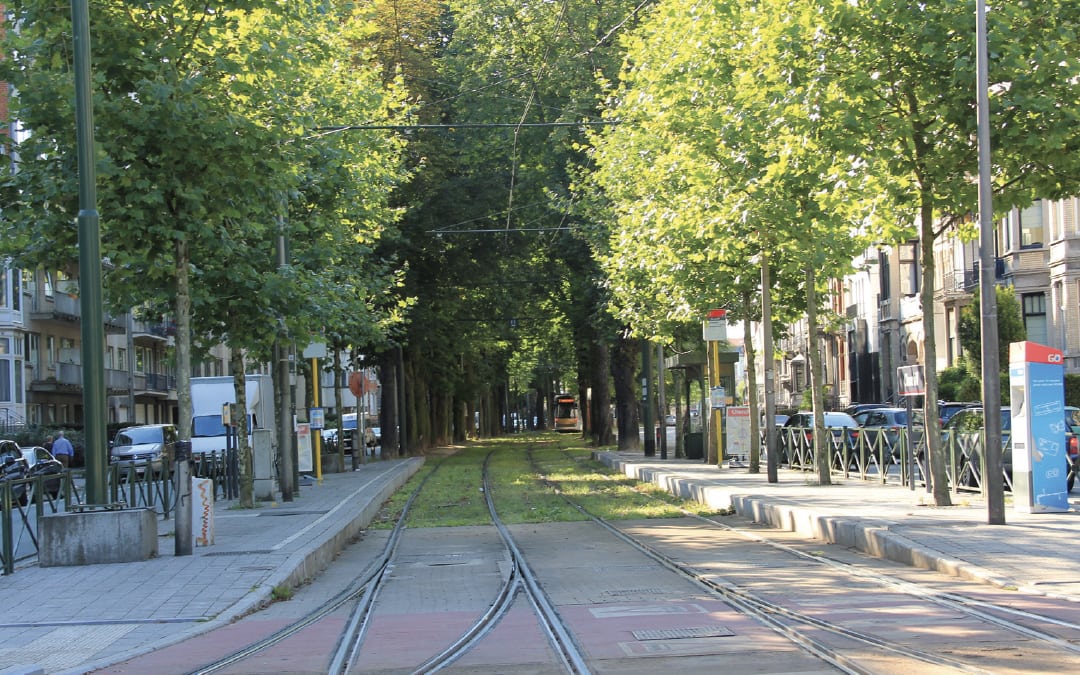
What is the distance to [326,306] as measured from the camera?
2238 cm

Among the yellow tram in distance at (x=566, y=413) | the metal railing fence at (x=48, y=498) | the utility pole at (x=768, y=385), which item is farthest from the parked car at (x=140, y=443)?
the yellow tram in distance at (x=566, y=413)

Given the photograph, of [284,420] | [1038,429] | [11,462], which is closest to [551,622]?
[1038,429]

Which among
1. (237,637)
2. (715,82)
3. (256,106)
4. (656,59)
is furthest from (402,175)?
(237,637)

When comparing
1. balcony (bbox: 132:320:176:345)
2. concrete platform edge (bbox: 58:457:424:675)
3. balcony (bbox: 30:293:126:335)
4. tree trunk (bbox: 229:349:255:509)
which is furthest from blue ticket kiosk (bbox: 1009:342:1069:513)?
balcony (bbox: 132:320:176:345)

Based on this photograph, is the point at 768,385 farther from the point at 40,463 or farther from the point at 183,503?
the point at 40,463

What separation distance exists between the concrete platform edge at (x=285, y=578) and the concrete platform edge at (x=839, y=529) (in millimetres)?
6183

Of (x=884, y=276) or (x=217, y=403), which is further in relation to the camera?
(x=884, y=276)

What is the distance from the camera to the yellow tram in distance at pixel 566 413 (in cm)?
10389

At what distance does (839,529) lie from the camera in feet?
51.2

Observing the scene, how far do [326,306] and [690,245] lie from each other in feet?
24.0

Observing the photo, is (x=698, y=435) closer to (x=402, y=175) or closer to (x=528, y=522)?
(x=402, y=175)

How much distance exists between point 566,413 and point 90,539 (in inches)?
3584

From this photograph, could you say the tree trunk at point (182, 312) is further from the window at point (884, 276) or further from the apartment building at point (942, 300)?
the window at point (884, 276)

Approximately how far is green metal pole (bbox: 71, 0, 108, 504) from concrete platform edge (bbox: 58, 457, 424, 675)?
2.62 metres
